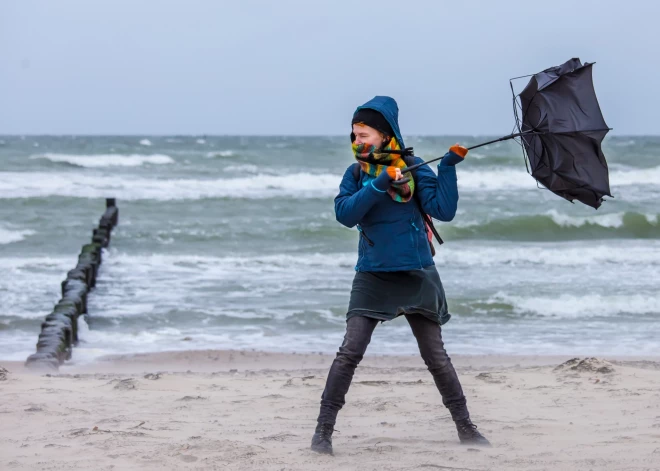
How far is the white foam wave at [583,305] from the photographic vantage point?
10.5 meters

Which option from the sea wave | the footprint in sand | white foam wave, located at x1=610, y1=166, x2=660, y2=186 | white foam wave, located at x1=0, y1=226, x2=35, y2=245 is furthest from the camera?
white foam wave, located at x1=610, y1=166, x2=660, y2=186

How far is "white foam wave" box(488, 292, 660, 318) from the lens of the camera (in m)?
10.5

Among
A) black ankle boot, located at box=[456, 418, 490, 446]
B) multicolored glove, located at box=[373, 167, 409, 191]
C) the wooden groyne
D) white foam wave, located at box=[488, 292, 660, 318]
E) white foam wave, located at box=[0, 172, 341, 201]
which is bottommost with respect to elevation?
white foam wave, located at box=[488, 292, 660, 318]

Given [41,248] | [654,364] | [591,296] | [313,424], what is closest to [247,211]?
[41,248]

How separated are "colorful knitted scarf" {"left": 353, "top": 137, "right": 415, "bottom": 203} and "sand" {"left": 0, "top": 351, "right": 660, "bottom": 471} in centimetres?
112

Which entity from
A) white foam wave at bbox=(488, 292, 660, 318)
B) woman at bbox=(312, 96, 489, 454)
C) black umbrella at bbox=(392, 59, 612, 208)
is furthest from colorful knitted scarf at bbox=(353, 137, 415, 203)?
white foam wave at bbox=(488, 292, 660, 318)

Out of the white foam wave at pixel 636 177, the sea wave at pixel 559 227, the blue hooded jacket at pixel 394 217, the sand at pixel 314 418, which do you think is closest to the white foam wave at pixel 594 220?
the sea wave at pixel 559 227

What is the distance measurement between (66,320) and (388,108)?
5635mm

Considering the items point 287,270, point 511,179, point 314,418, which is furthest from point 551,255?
point 511,179

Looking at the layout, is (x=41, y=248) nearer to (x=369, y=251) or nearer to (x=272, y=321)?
(x=272, y=321)

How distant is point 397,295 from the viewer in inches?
153

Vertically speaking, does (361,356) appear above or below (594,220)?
above

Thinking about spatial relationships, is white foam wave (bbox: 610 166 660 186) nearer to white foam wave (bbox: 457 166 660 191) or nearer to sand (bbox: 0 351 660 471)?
white foam wave (bbox: 457 166 660 191)

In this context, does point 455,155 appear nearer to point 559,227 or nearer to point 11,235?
point 11,235
